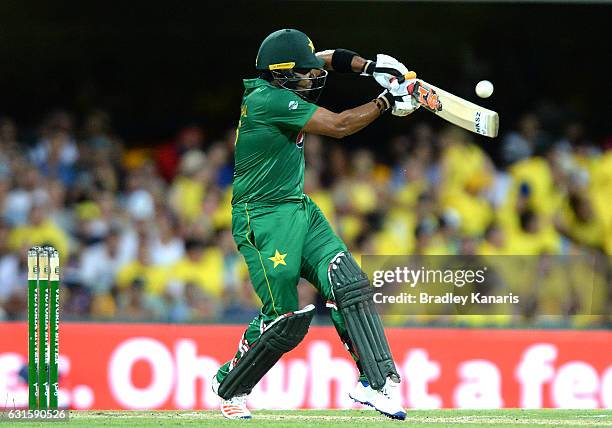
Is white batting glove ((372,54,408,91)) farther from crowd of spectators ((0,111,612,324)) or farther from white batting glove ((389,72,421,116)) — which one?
crowd of spectators ((0,111,612,324))

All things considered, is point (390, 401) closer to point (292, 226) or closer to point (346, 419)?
point (346, 419)

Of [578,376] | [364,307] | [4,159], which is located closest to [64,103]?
[4,159]

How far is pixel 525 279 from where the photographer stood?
927 cm

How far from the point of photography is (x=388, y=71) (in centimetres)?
596

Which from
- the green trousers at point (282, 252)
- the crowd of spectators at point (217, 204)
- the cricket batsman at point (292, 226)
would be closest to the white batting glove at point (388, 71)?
the cricket batsman at point (292, 226)

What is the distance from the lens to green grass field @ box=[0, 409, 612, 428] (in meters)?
5.82

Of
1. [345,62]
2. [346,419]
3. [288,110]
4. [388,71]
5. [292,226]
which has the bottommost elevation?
[346,419]

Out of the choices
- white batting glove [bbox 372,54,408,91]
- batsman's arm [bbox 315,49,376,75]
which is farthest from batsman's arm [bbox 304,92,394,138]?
batsman's arm [bbox 315,49,376,75]

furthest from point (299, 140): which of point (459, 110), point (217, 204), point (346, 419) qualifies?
point (217, 204)

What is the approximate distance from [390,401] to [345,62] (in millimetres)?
1651

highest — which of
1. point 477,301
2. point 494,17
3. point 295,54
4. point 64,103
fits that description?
point 494,17

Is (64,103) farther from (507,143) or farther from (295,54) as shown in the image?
(295,54)

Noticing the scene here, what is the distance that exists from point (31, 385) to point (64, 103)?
6039 mm

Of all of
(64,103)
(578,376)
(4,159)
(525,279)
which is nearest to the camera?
(578,376)
